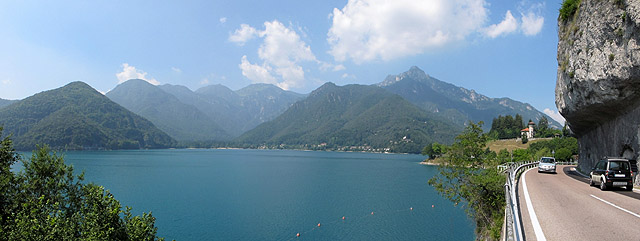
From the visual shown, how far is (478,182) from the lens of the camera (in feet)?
67.5

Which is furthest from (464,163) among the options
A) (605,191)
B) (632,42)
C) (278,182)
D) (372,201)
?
(278,182)

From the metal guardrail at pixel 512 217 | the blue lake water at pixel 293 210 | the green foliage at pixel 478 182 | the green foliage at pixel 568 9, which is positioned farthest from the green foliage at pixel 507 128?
the metal guardrail at pixel 512 217

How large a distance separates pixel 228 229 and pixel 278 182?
131 feet

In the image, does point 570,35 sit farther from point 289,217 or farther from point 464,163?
point 289,217

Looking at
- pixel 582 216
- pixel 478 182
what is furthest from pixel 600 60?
pixel 582 216

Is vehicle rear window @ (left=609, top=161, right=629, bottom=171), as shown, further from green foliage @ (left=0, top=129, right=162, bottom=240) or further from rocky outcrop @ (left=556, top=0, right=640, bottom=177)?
green foliage @ (left=0, top=129, right=162, bottom=240)

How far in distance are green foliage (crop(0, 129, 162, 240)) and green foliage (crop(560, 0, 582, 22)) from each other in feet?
118

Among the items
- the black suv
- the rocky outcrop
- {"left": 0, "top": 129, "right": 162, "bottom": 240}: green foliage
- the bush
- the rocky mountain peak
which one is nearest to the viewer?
{"left": 0, "top": 129, "right": 162, "bottom": 240}: green foliage

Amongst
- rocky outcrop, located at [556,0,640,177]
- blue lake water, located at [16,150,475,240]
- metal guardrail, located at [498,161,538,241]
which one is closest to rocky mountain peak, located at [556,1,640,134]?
rocky outcrop, located at [556,0,640,177]

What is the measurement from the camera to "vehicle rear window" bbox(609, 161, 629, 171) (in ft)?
61.0

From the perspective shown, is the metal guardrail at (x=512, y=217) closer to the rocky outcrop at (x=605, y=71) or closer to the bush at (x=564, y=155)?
the rocky outcrop at (x=605, y=71)

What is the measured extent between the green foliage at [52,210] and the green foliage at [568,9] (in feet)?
118

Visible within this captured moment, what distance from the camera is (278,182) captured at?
7656cm

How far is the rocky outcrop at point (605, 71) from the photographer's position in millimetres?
19000
